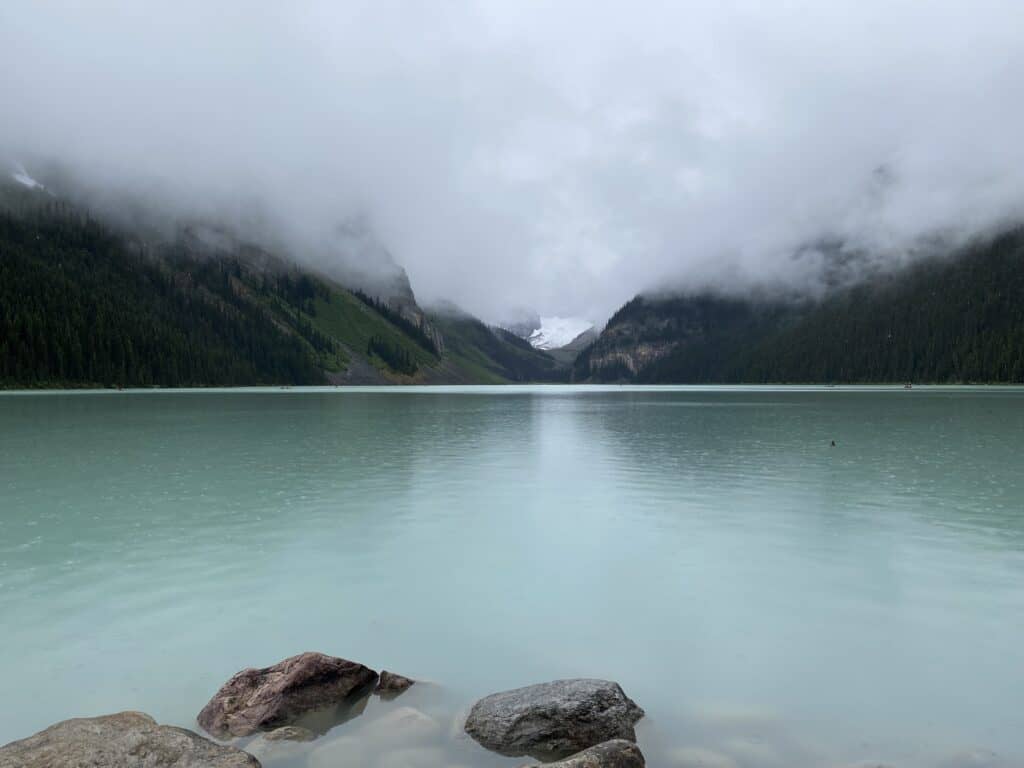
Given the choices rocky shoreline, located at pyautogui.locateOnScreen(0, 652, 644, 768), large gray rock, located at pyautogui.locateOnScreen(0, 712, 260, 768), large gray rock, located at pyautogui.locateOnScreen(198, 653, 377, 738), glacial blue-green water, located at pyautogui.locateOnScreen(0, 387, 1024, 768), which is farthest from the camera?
glacial blue-green water, located at pyautogui.locateOnScreen(0, 387, 1024, 768)

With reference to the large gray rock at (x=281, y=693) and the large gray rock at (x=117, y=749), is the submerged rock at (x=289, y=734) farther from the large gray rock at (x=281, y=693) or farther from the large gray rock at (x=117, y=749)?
the large gray rock at (x=117, y=749)

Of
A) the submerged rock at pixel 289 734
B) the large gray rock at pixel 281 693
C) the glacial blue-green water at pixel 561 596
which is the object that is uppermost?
the large gray rock at pixel 281 693

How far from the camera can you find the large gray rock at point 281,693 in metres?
9.45

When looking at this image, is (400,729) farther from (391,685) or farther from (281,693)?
(281,693)

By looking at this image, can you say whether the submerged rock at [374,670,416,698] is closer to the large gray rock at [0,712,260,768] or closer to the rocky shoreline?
the rocky shoreline

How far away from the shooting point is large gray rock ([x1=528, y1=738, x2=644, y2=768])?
7.63 metres

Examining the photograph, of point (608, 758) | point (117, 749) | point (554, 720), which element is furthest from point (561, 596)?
point (117, 749)

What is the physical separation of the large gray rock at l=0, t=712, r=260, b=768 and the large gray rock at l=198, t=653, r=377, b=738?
43.1 inches

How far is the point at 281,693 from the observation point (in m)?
9.77

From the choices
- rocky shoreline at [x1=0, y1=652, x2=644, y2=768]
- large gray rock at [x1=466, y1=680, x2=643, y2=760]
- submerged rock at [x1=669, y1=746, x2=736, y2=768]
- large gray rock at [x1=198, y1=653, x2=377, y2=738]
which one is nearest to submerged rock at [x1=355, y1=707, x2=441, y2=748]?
rocky shoreline at [x1=0, y1=652, x2=644, y2=768]

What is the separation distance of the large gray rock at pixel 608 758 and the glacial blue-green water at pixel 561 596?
2.68ft

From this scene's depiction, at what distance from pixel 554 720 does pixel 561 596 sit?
7.07 meters

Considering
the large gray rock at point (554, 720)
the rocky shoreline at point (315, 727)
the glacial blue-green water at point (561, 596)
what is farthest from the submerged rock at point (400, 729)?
the large gray rock at point (554, 720)

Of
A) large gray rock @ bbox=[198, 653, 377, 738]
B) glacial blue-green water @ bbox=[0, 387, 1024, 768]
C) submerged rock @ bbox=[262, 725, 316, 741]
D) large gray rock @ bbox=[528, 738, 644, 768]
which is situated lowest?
glacial blue-green water @ bbox=[0, 387, 1024, 768]
